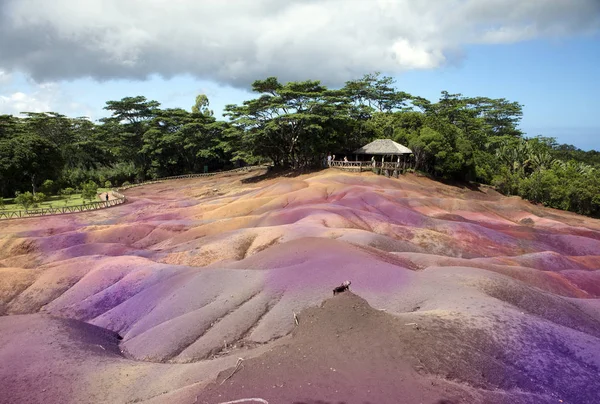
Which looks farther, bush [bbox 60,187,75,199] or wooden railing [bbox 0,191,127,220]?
bush [bbox 60,187,75,199]

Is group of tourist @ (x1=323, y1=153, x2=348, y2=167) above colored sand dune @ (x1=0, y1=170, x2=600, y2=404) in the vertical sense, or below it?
above

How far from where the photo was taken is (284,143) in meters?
60.7

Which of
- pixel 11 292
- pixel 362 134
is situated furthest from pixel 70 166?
pixel 11 292

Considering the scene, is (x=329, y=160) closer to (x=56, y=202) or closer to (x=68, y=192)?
(x=56, y=202)

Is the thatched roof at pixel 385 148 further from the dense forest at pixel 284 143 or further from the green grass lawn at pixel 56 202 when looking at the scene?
the green grass lawn at pixel 56 202

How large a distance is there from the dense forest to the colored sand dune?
25300 mm

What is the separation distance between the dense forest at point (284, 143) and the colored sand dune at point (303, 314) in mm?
25300

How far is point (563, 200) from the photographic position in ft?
168

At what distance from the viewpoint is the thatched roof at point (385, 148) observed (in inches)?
2160

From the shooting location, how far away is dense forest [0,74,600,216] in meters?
54.0

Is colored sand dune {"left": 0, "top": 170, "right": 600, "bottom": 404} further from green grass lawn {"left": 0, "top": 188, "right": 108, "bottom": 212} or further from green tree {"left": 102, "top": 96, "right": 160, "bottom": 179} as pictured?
green tree {"left": 102, "top": 96, "right": 160, "bottom": 179}

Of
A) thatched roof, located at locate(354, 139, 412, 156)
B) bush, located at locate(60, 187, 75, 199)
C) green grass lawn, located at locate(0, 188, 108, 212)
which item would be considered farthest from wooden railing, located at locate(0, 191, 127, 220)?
thatched roof, located at locate(354, 139, 412, 156)

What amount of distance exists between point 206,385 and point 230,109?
54573 millimetres

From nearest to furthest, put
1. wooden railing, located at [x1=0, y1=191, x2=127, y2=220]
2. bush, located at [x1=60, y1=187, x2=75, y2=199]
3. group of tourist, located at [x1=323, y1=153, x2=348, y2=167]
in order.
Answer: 1. wooden railing, located at [x1=0, y1=191, x2=127, y2=220]
2. bush, located at [x1=60, y1=187, x2=75, y2=199]
3. group of tourist, located at [x1=323, y1=153, x2=348, y2=167]
